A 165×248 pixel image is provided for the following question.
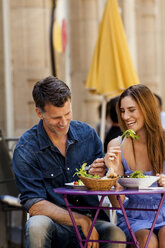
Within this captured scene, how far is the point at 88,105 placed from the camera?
502 inches

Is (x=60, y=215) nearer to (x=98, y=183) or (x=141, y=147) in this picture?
(x=98, y=183)

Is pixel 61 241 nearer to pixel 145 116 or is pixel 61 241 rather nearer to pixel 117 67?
pixel 145 116

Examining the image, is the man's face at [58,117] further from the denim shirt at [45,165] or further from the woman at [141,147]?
the woman at [141,147]

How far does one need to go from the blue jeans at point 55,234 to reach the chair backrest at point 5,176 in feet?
5.83

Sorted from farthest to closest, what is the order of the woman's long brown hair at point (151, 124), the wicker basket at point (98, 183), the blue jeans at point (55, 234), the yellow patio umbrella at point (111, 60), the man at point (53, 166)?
the yellow patio umbrella at point (111, 60), the woman's long brown hair at point (151, 124), the man at point (53, 166), the blue jeans at point (55, 234), the wicker basket at point (98, 183)

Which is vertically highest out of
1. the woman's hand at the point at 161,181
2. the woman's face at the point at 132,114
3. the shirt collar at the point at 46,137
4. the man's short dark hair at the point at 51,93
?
the man's short dark hair at the point at 51,93

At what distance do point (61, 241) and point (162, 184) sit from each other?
30.2 inches

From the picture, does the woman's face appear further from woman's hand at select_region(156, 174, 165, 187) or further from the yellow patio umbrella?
the yellow patio umbrella

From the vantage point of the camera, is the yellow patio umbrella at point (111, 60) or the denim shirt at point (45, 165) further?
the yellow patio umbrella at point (111, 60)

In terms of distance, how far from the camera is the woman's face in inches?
177

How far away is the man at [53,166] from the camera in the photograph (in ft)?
13.4

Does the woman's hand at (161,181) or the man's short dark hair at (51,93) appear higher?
the man's short dark hair at (51,93)

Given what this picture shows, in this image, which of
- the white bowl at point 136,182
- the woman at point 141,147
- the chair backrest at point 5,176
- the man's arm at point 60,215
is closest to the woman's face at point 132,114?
the woman at point 141,147

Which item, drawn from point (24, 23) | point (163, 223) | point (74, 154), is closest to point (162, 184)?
point (163, 223)
